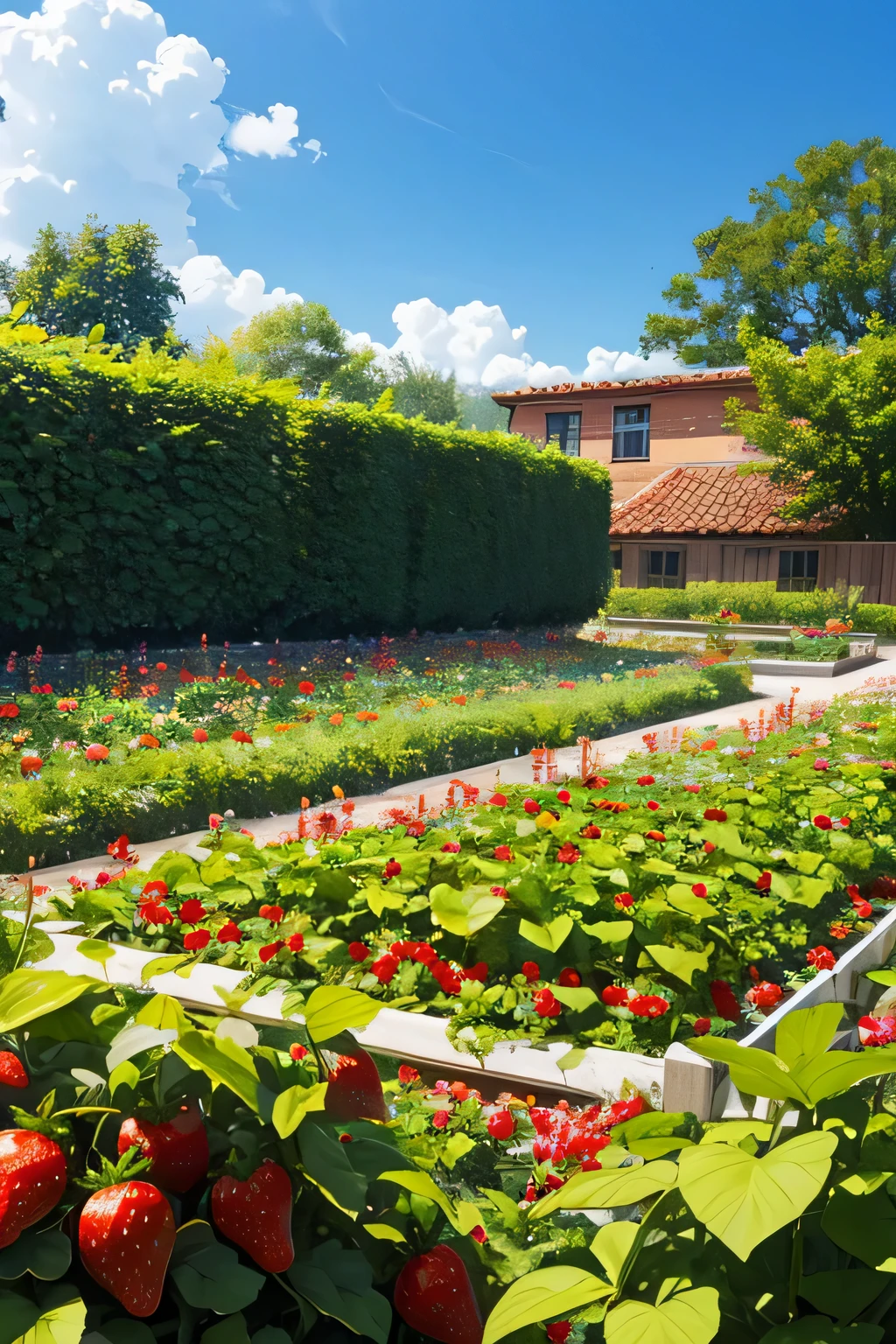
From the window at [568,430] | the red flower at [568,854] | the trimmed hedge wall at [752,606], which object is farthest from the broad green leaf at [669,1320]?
the window at [568,430]

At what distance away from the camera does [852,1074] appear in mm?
1143

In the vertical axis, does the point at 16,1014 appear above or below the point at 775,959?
above

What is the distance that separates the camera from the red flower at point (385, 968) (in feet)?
10.2

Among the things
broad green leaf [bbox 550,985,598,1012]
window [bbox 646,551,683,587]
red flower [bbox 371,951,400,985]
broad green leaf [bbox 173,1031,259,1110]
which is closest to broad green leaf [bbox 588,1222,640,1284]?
broad green leaf [bbox 173,1031,259,1110]

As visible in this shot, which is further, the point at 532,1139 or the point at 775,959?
the point at 775,959

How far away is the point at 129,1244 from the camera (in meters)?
0.96

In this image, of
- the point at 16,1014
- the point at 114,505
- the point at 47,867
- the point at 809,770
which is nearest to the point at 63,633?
the point at 114,505

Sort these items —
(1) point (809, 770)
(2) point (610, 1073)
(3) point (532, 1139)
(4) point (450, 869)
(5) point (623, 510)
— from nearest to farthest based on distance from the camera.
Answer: (3) point (532, 1139) < (2) point (610, 1073) < (4) point (450, 869) < (1) point (809, 770) < (5) point (623, 510)

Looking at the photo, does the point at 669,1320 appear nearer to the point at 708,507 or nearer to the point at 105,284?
the point at 708,507

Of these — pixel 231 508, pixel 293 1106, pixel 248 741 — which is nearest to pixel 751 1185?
pixel 293 1106

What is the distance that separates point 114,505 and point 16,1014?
38.0ft

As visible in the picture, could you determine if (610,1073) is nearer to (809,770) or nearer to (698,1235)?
(698,1235)

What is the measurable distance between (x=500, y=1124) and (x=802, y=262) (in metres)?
41.5

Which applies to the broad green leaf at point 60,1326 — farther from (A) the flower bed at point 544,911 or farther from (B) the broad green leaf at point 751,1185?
(A) the flower bed at point 544,911
